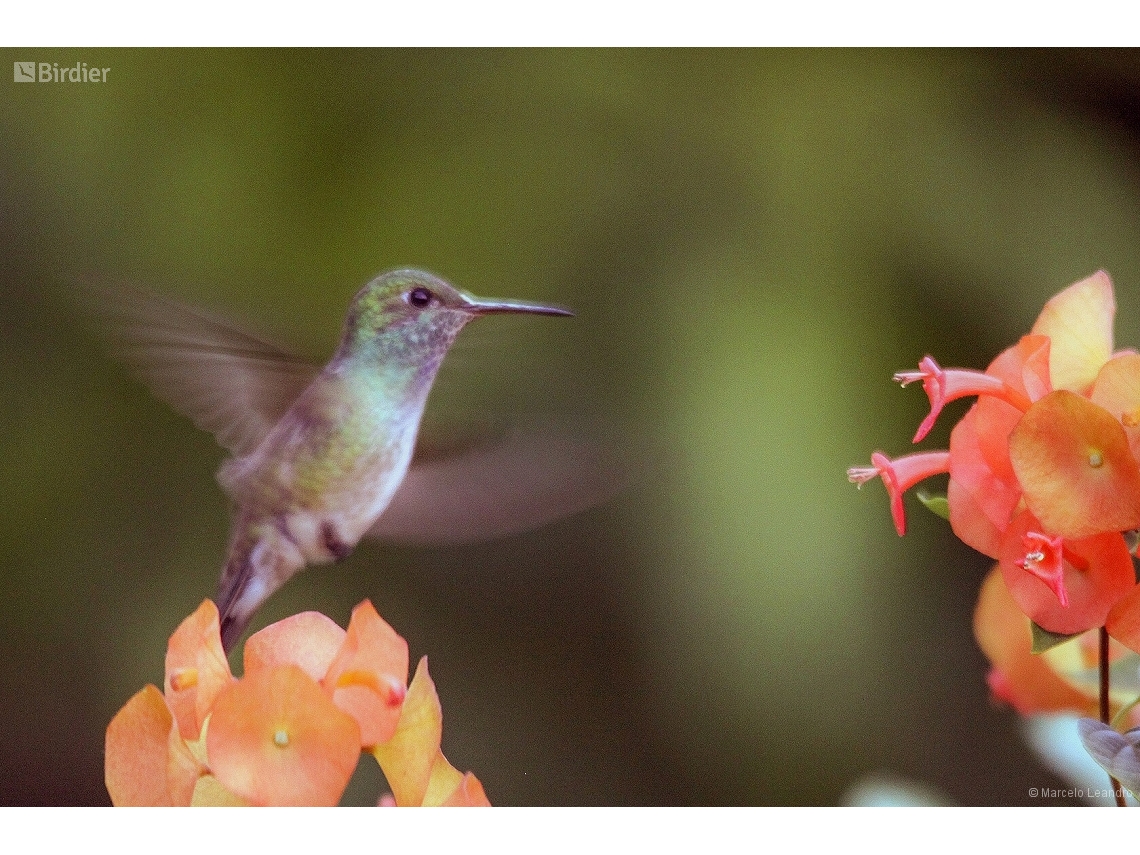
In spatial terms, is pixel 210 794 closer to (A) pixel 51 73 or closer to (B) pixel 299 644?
(B) pixel 299 644

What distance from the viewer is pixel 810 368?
4.17ft

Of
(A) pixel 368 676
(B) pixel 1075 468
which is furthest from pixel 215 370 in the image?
(B) pixel 1075 468

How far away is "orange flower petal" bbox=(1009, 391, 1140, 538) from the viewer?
2.07 ft

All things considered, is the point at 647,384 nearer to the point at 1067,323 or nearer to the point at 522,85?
the point at 522,85

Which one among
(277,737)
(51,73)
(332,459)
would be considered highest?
(51,73)

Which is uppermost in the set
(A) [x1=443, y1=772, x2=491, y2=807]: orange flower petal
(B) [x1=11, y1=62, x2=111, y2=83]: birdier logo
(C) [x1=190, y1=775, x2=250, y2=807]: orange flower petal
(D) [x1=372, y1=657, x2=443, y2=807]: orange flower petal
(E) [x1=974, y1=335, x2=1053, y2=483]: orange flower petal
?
(B) [x1=11, y1=62, x2=111, y2=83]: birdier logo

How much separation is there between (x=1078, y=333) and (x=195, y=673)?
0.63 meters

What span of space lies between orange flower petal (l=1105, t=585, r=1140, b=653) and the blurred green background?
54 cm

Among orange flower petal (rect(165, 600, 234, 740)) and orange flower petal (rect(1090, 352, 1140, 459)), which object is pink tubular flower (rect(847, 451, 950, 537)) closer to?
orange flower petal (rect(1090, 352, 1140, 459))

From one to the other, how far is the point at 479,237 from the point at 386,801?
2.12 ft

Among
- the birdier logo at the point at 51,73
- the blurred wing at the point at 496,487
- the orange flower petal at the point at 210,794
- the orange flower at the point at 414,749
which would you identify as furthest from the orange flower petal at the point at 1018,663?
the birdier logo at the point at 51,73

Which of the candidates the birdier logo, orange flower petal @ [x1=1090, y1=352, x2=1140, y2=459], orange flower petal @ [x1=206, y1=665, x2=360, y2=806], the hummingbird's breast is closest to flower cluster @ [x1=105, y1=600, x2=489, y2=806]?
orange flower petal @ [x1=206, y1=665, x2=360, y2=806]

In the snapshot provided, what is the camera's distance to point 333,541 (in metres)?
1.00
